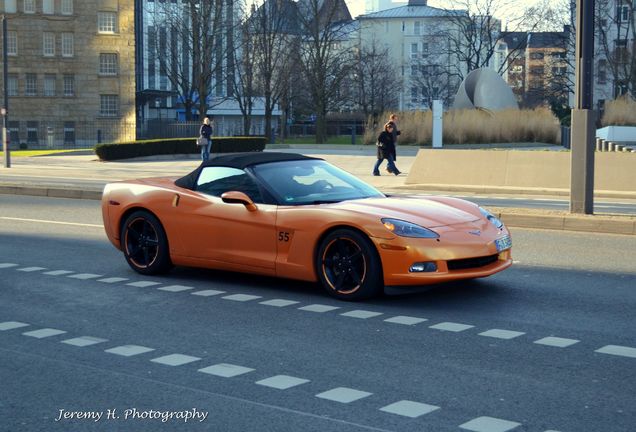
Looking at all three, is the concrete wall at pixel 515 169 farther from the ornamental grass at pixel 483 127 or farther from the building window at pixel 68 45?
the building window at pixel 68 45

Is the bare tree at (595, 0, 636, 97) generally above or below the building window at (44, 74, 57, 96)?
above

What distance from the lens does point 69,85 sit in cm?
7731

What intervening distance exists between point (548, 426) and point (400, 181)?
22244 mm

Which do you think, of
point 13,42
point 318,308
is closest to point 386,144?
point 318,308

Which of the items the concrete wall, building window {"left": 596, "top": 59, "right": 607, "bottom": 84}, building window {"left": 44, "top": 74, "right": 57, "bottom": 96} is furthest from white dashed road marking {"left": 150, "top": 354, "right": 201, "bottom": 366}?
building window {"left": 596, "top": 59, "right": 607, "bottom": 84}

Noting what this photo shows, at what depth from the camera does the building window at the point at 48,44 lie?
250ft

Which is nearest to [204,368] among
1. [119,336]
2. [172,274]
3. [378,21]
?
[119,336]

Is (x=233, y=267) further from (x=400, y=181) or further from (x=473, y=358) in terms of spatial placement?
(x=400, y=181)

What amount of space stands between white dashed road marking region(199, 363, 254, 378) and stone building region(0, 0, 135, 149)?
68.9 metres

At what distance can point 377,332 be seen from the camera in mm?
7910

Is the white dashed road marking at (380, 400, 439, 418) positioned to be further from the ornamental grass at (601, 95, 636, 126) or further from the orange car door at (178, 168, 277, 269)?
the ornamental grass at (601, 95, 636, 126)

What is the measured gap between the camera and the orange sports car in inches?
352

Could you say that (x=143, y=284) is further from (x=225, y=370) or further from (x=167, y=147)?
(x=167, y=147)

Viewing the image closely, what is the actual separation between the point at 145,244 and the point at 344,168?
25.4 meters
